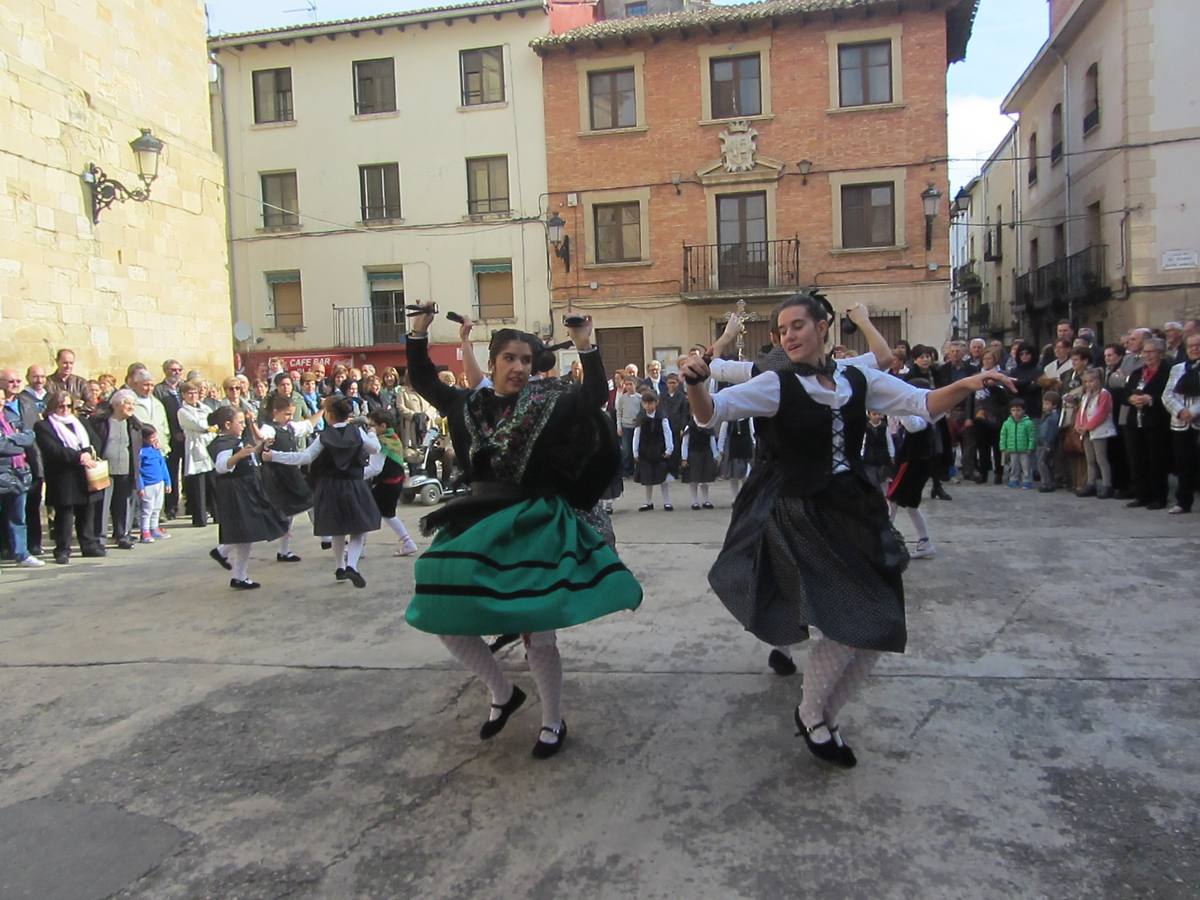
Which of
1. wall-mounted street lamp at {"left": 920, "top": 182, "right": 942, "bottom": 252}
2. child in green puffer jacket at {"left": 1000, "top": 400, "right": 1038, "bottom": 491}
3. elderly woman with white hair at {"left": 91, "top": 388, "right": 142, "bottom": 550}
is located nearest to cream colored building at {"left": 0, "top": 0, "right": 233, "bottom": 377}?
elderly woman with white hair at {"left": 91, "top": 388, "right": 142, "bottom": 550}

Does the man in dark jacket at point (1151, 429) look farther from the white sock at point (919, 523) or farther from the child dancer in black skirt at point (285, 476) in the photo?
the child dancer in black skirt at point (285, 476)

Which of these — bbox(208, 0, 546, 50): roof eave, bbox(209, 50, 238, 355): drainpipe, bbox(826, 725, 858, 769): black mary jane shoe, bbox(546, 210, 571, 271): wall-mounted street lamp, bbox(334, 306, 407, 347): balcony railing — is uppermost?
bbox(208, 0, 546, 50): roof eave

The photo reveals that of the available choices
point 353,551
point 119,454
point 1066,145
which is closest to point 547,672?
point 353,551

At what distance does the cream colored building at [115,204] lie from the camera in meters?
10.2

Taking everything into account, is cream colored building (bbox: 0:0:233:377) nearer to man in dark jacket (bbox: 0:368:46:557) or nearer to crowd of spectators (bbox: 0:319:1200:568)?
crowd of spectators (bbox: 0:319:1200:568)

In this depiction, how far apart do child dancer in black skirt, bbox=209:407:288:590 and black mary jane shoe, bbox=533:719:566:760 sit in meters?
3.99

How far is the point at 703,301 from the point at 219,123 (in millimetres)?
14095

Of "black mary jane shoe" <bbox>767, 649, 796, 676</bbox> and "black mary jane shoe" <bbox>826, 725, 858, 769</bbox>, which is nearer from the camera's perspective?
"black mary jane shoe" <bbox>826, 725, 858, 769</bbox>

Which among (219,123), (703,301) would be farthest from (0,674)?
(219,123)

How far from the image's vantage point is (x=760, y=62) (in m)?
21.1

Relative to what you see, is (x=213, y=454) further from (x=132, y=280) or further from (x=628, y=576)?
(x=132, y=280)

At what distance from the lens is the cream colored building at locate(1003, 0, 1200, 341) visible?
1792 cm

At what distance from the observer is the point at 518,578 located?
124 inches

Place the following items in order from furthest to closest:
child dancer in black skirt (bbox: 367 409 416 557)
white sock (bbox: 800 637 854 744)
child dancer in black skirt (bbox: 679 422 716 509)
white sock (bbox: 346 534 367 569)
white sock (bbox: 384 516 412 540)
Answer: child dancer in black skirt (bbox: 679 422 716 509), white sock (bbox: 384 516 412 540), child dancer in black skirt (bbox: 367 409 416 557), white sock (bbox: 346 534 367 569), white sock (bbox: 800 637 854 744)
